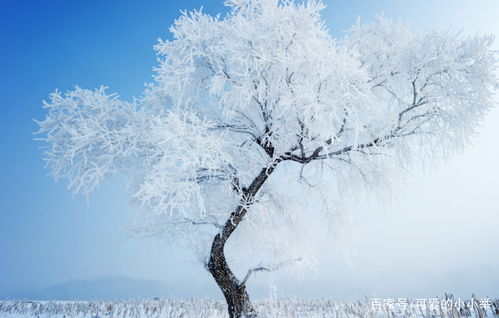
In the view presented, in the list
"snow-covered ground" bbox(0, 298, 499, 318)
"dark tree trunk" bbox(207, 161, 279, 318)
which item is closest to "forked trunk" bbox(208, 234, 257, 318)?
"dark tree trunk" bbox(207, 161, 279, 318)

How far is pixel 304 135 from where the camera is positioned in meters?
8.38

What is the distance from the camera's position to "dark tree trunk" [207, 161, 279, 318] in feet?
30.1

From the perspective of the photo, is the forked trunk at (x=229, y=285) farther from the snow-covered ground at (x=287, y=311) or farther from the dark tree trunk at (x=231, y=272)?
the snow-covered ground at (x=287, y=311)

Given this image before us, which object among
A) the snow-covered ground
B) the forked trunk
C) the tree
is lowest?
the snow-covered ground

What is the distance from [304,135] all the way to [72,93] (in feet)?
20.7

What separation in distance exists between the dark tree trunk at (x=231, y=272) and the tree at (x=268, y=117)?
0.03 meters

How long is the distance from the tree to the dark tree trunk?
0.10ft

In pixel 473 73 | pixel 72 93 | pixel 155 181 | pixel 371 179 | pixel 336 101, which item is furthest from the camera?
pixel 371 179

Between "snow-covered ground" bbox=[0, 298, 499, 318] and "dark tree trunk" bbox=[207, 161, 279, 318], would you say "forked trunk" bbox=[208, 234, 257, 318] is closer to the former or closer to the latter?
"dark tree trunk" bbox=[207, 161, 279, 318]

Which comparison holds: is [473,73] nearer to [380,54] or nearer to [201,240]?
[380,54]

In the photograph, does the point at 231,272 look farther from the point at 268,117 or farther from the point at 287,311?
the point at 268,117

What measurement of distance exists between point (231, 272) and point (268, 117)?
13.8ft

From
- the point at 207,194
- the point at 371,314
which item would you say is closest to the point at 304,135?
the point at 207,194

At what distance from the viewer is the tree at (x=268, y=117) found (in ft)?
24.5
